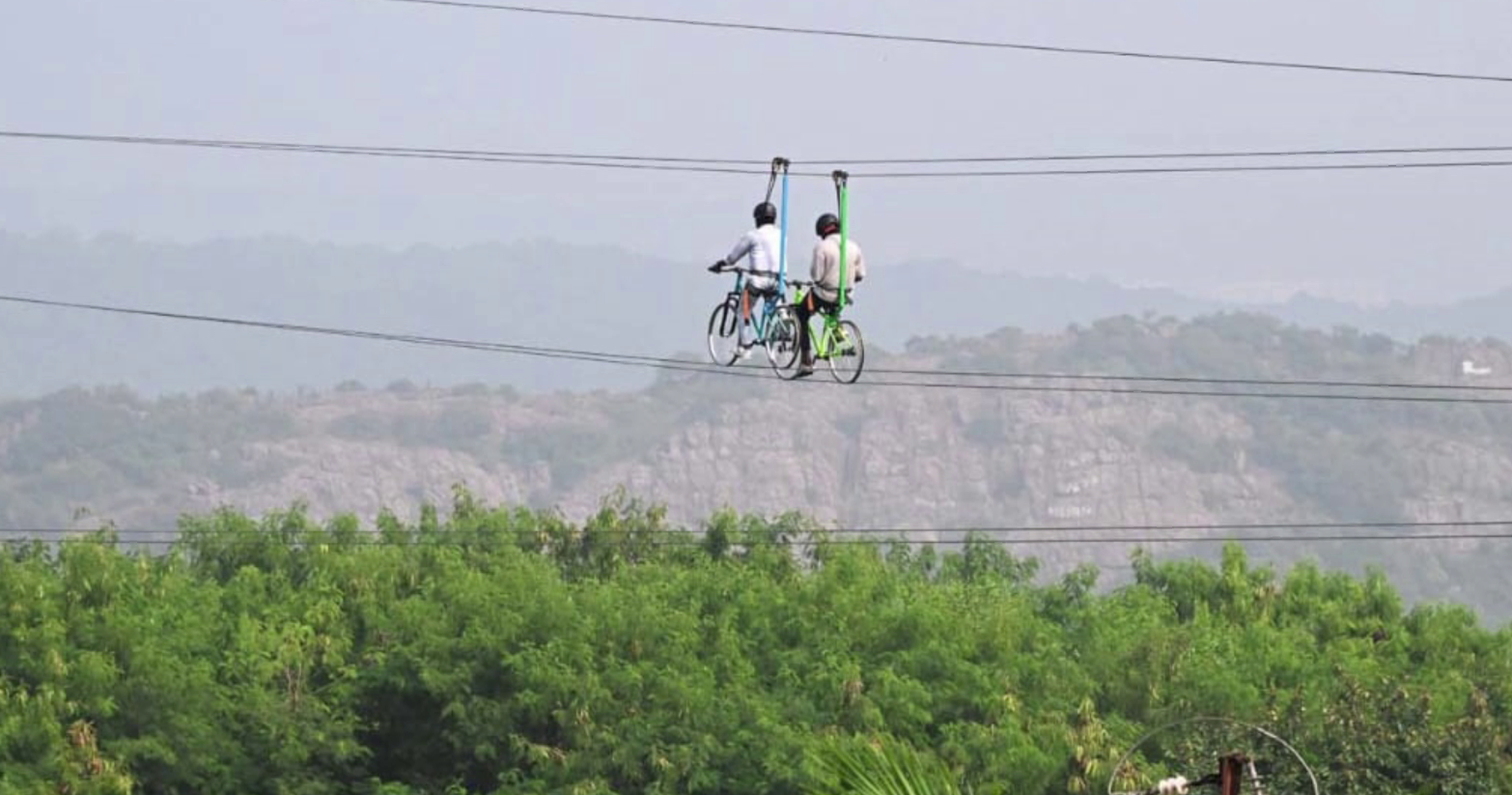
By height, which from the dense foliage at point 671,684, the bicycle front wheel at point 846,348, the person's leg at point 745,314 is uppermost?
the person's leg at point 745,314

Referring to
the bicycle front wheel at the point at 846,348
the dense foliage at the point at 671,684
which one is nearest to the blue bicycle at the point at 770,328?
the bicycle front wheel at the point at 846,348

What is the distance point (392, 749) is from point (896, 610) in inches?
453

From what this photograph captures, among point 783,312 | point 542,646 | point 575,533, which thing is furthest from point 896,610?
point 783,312

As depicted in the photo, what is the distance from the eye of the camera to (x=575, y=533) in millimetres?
93562

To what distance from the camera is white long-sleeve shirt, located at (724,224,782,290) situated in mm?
26234

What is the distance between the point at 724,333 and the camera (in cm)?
2731

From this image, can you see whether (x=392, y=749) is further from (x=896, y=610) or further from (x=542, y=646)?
(x=896, y=610)

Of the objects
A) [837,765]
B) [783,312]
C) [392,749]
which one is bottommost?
[392,749]

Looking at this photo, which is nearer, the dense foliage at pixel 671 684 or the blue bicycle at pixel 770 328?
the blue bicycle at pixel 770 328

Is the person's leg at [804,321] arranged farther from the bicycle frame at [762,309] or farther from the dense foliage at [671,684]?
the dense foliage at [671,684]

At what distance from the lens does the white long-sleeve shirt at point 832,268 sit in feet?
85.5

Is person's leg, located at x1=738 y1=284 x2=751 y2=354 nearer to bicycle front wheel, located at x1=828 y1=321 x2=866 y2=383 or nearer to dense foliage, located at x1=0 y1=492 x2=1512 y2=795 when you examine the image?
bicycle front wheel, located at x1=828 y1=321 x2=866 y2=383

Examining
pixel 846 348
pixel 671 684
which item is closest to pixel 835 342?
pixel 846 348

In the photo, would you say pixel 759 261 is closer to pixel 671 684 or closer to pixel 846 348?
pixel 846 348
